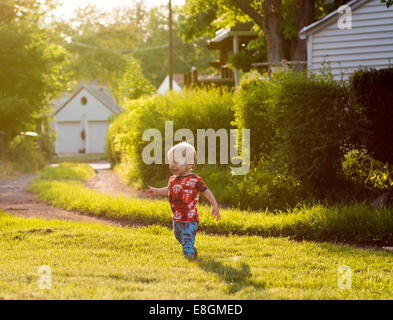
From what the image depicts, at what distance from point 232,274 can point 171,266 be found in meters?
0.76

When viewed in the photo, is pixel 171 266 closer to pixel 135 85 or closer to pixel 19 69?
pixel 19 69

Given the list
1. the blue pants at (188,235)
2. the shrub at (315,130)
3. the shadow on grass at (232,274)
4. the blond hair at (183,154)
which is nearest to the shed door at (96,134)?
the shrub at (315,130)

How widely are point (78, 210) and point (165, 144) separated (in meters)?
3.65

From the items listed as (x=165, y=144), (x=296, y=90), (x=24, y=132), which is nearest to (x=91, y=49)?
(x=24, y=132)

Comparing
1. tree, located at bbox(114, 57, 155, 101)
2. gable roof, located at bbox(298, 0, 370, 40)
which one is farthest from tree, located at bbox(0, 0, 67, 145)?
gable roof, located at bbox(298, 0, 370, 40)

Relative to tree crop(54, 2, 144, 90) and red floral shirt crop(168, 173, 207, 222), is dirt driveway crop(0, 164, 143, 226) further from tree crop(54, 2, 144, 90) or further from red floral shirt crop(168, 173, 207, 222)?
tree crop(54, 2, 144, 90)

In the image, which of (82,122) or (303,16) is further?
(82,122)

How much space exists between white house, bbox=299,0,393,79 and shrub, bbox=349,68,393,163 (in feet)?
25.2

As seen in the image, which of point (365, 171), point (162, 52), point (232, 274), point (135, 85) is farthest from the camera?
point (162, 52)

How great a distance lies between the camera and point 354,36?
1773 cm

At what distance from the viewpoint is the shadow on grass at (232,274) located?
5080 mm

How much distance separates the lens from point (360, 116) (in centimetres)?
948

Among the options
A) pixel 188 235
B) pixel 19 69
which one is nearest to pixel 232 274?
pixel 188 235

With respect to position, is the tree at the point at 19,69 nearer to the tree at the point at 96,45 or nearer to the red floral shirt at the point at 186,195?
the red floral shirt at the point at 186,195
